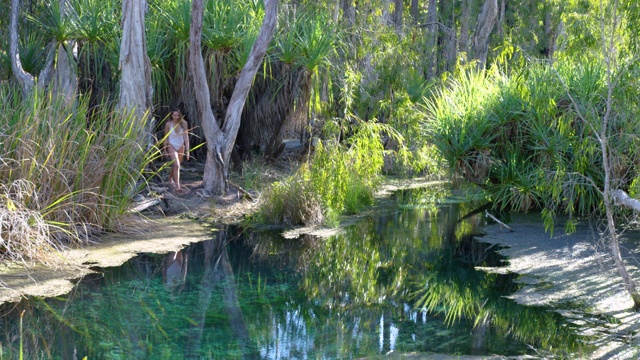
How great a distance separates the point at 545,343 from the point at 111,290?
408 cm

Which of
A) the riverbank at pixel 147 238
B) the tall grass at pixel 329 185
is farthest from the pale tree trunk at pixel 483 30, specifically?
the tall grass at pixel 329 185

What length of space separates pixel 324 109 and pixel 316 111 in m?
0.20

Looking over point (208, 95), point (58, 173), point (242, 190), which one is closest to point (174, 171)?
point (242, 190)

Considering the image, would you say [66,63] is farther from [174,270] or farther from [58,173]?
[174,270]

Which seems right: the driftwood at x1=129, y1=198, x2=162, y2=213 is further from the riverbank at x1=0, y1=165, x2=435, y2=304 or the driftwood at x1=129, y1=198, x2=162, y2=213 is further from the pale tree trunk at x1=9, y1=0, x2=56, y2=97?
the pale tree trunk at x1=9, y1=0, x2=56, y2=97

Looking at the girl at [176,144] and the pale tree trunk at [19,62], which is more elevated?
the pale tree trunk at [19,62]

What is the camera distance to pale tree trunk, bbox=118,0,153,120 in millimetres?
11914

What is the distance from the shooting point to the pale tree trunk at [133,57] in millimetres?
11914

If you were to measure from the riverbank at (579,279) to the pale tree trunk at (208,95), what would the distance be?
4.51 metres

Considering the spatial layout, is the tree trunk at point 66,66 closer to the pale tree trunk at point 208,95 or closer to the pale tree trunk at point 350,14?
the pale tree trunk at point 208,95

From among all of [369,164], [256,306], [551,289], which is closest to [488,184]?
[369,164]

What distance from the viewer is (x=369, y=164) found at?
511 inches

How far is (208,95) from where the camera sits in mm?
13125

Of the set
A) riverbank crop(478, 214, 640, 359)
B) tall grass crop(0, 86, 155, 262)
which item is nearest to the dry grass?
tall grass crop(0, 86, 155, 262)
